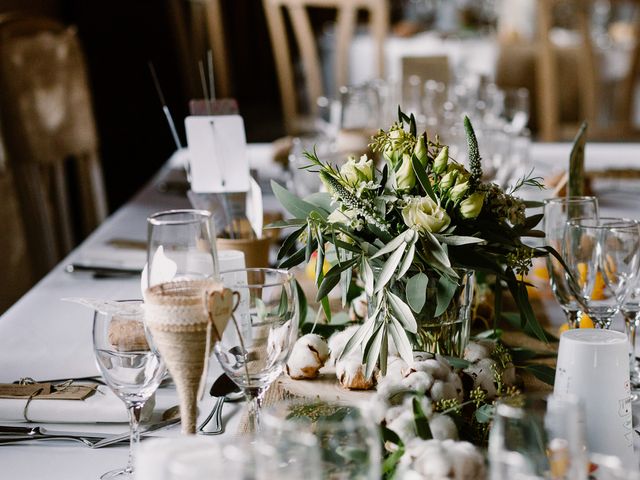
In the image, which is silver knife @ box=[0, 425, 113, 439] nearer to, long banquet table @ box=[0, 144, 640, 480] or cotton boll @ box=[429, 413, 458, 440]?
long banquet table @ box=[0, 144, 640, 480]

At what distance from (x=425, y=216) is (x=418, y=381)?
178 millimetres

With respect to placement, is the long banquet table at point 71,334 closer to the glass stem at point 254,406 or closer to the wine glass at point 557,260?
the glass stem at point 254,406

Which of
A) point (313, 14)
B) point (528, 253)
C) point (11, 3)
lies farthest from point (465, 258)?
point (313, 14)

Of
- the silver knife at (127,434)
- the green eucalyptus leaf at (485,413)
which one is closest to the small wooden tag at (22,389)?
the silver knife at (127,434)

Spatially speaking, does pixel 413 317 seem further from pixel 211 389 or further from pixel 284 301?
pixel 211 389

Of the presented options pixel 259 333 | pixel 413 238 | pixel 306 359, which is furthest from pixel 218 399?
pixel 413 238

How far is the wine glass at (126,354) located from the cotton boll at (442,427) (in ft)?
0.90

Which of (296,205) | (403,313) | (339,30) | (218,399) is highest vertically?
(339,30)

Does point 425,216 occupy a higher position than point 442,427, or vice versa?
point 425,216

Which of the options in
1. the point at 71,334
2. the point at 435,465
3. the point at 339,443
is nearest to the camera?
the point at 339,443

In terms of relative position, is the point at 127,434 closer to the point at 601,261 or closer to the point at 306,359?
the point at 306,359

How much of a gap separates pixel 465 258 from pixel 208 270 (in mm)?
318

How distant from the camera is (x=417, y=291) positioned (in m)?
1.00

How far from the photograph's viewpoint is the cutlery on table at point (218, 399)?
1.03m
